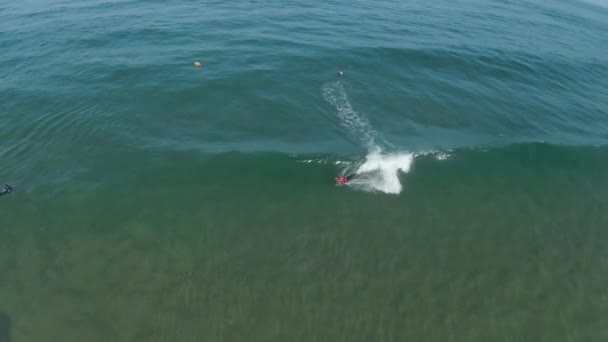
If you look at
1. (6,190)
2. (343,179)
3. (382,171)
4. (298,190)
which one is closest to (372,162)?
(382,171)

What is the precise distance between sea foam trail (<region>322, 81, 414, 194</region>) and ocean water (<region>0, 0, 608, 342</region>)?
11.8 inches

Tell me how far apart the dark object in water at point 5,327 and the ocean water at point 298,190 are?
148 mm

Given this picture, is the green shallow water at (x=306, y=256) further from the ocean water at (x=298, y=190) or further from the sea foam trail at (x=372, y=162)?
the sea foam trail at (x=372, y=162)

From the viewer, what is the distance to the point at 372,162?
48.8 metres

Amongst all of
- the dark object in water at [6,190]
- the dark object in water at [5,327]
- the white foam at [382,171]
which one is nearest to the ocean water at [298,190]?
the dark object in water at [5,327]

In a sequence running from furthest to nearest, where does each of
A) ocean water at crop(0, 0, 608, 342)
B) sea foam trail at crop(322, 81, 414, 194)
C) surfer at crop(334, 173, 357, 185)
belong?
sea foam trail at crop(322, 81, 414, 194)
surfer at crop(334, 173, 357, 185)
ocean water at crop(0, 0, 608, 342)

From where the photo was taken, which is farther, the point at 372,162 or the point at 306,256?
the point at 372,162

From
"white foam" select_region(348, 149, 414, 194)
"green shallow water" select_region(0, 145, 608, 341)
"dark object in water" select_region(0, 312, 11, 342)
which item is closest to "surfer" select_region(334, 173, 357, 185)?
"white foam" select_region(348, 149, 414, 194)

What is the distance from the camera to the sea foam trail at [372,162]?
46188mm

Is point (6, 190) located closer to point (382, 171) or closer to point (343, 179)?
point (343, 179)

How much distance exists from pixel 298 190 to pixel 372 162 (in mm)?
11710

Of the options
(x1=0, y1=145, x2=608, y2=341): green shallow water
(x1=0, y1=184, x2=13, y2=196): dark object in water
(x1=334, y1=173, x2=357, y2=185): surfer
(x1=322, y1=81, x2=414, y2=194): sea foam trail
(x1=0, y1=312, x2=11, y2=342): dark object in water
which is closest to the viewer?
(x1=0, y1=312, x2=11, y2=342): dark object in water

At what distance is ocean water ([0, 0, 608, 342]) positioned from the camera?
33.7 meters

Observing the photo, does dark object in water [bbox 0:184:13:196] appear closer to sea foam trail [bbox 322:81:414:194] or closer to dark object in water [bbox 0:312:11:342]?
dark object in water [bbox 0:312:11:342]
